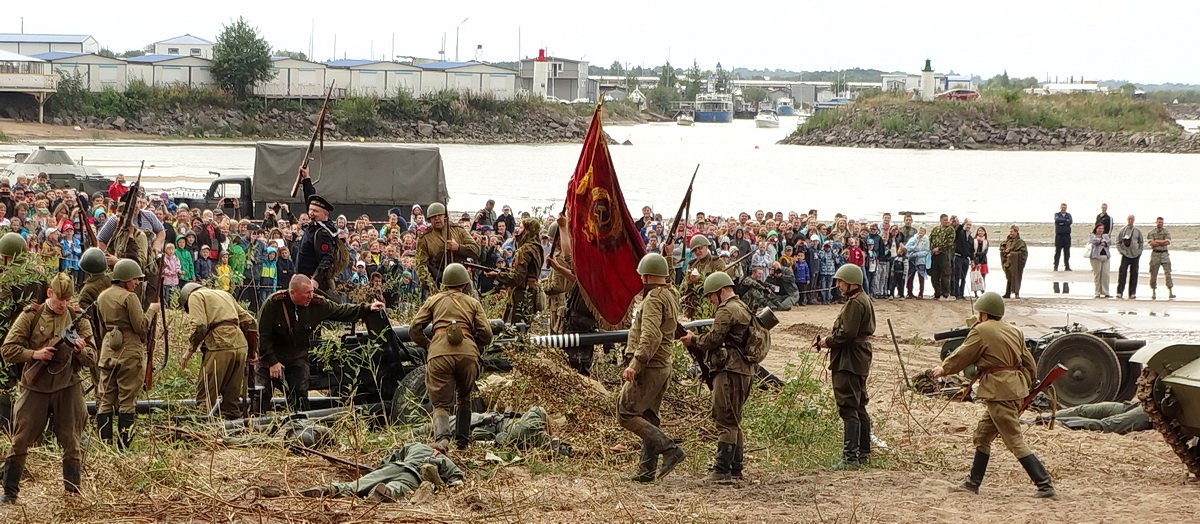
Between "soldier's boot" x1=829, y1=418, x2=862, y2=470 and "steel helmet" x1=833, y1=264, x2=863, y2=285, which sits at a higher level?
"steel helmet" x1=833, y1=264, x2=863, y2=285

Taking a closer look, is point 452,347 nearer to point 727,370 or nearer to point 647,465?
point 647,465

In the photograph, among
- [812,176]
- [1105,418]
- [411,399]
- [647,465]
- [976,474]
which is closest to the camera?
[976,474]

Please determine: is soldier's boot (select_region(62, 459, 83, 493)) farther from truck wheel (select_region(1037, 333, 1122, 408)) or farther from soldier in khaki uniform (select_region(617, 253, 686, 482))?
truck wheel (select_region(1037, 333, 1122, 408))

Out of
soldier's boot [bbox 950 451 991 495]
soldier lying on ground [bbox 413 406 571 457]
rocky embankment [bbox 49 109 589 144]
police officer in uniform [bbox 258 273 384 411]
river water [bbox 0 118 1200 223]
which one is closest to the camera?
soldier's boot [bbox 950 451 991 495]

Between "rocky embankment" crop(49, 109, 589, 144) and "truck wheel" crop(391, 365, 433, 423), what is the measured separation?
220ft

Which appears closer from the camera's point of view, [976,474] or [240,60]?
[976,474]

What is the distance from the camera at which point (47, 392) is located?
9195mm

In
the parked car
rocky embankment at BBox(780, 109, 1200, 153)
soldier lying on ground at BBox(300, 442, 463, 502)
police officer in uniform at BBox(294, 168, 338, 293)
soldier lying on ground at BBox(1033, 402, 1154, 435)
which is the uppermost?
the parked car

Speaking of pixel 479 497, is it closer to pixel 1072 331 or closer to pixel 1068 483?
pixel 1068 483

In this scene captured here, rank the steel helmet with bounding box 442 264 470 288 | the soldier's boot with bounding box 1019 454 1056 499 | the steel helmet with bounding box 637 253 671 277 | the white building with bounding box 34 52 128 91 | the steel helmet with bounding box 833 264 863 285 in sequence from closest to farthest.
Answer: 1. the soldier's boot with bounding box 1019 454 1056 499
2. the steel helmet with bounding box 637 253 671 277
3. the steel helmet with bounding box 442 264 470 288
4. the steel helmet with bounding box 833 264 863 285
5. the white building with bounding box 34 52 128 91

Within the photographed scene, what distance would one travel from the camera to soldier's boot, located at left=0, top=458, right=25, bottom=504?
917 cm

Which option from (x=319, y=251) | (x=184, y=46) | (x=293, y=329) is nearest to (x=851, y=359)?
(x=293, y=329)

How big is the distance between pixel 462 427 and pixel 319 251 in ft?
12.7

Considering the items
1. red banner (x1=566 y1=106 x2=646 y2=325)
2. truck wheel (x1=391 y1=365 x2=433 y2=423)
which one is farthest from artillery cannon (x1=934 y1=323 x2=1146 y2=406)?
truck wheel (x1=391 y1=365 x2=433 y2=423)
